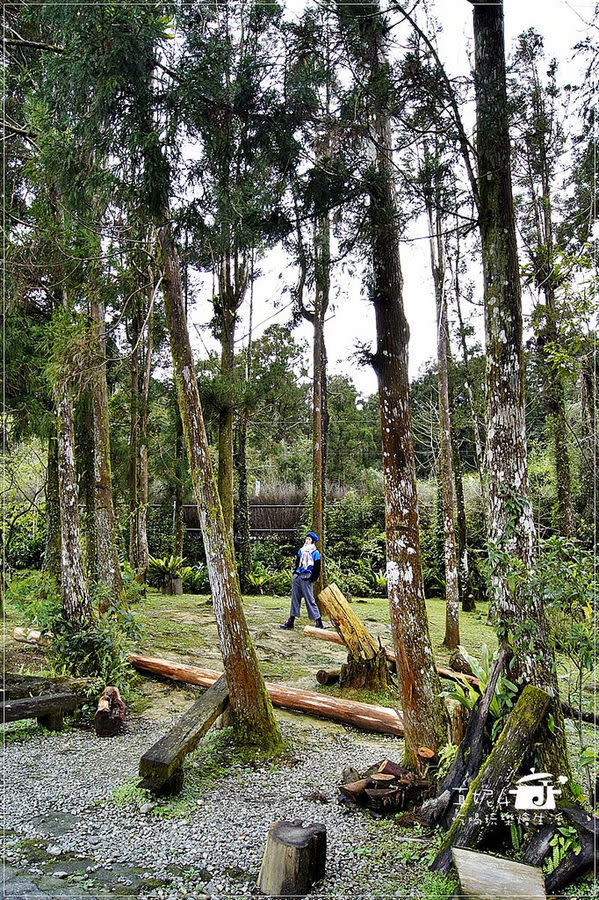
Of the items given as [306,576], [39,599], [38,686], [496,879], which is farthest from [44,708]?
[306,576]

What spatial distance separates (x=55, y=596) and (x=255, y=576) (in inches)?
324

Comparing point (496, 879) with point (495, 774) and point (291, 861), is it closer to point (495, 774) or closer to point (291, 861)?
point (495, 774)

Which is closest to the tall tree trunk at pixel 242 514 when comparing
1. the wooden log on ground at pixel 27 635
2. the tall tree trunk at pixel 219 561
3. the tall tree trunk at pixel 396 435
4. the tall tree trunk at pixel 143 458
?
the tall tree trunk at pixel 143 458

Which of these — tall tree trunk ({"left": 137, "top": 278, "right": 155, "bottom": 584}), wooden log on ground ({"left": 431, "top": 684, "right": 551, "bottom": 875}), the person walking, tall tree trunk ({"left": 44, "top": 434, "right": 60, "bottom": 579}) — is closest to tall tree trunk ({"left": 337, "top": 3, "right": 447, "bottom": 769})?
wooden log on ground ({"left": 431, "top": 684, "right": 551, "bottom": 875})

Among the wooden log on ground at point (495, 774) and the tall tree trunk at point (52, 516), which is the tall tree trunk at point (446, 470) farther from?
the tall tree trunk at point (52, 516)

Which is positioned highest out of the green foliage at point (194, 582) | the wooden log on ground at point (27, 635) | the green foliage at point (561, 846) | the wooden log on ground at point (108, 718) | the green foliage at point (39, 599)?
the green foliage at point (39, 599)

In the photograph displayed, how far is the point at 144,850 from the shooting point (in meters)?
3.29

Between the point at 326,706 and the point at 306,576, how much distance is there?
3940mm

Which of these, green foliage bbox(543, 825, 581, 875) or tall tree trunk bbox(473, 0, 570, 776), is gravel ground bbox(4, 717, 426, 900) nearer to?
green foliage bbox(543, 825, 581, 875)

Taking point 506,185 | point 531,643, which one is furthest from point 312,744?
point 506,185

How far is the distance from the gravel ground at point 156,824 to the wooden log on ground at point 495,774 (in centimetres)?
40

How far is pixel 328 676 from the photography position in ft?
22.7

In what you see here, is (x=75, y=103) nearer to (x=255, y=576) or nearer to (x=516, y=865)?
(x=516, y=865)

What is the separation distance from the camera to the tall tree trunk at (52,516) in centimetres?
766
